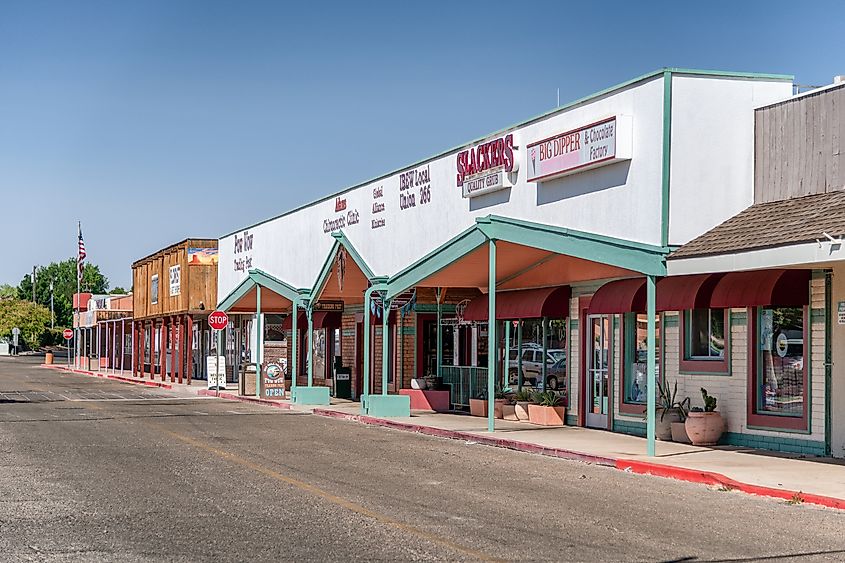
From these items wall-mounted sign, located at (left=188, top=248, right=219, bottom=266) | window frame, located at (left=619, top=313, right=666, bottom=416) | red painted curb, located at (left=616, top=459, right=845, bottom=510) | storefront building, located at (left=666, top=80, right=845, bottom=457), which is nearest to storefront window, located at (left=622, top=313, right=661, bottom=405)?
window frame, located at (left=619, top=313, right=666, bottom=416)

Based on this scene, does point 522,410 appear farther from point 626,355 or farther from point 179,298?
point 179,298

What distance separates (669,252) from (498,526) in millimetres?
7567

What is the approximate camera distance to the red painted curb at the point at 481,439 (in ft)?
57.7

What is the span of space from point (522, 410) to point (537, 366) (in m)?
1.17

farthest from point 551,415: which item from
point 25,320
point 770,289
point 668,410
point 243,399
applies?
point 25,320

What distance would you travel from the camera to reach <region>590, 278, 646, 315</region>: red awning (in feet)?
67.1

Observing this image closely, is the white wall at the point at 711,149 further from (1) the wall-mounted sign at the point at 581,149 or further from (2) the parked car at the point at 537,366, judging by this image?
(2) the parked car at the point at 537,366

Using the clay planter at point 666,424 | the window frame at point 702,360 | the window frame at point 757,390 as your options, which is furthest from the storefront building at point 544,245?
the clay planter at point 666,424

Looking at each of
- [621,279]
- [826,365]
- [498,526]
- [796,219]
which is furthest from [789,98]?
[498,526]

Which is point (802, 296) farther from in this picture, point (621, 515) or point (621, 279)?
point (621, 515)

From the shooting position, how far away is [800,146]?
17.0 metres

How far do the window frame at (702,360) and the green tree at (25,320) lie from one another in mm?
116342

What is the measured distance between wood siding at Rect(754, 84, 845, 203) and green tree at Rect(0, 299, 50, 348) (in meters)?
119

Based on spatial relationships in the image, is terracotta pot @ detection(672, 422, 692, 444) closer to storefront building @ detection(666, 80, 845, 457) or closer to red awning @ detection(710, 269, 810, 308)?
storefront building @ detection(666, 80, 845, 457)
